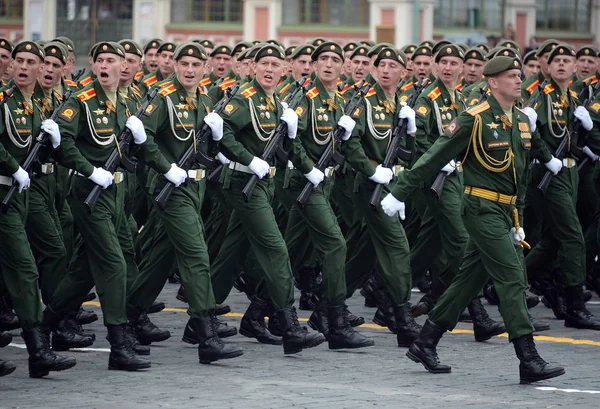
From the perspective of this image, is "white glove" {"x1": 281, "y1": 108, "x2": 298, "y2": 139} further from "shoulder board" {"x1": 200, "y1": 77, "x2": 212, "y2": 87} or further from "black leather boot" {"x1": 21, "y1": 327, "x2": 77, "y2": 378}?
"shoulder board" {"x1": 200, "y1": 77, "x2": 212, "y2": 87}

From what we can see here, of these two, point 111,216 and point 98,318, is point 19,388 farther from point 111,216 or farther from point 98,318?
point 98,318

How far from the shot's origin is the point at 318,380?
9.51 m

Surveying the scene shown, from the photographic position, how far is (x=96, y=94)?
10227 mm

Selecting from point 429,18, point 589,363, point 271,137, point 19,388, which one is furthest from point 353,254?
point 429,18

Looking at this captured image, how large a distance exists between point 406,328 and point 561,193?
1.94 metres

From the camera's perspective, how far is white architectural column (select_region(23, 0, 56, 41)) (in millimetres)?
49688

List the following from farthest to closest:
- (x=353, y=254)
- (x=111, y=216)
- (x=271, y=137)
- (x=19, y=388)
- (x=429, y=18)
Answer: (x=429, y=18) < (x=353, y=254) < (x=271, y=137) < (x=111, y=216) < (x=19, y=388)

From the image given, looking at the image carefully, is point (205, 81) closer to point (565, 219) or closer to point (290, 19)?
point (565, 219)

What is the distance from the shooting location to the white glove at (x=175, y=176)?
10.2 meters

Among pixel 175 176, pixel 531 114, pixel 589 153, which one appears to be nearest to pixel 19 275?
pixel 175 176

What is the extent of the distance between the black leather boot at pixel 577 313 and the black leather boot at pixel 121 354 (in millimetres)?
3658

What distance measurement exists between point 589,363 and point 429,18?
3859 cm

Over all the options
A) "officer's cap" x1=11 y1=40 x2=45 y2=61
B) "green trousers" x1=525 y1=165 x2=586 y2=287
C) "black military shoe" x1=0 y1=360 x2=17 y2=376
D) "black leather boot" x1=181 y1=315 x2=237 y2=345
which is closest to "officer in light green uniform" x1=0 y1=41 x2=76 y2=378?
"black military shoe" x1=0 y1=360 x2=17 y2=376

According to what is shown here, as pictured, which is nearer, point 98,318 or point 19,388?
point 19,388
